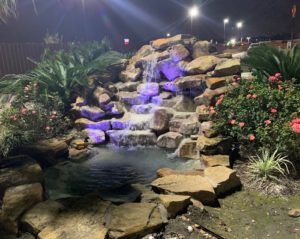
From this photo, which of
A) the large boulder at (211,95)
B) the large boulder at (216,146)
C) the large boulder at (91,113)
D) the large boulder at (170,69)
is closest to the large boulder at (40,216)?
the large boulder at (216,146)

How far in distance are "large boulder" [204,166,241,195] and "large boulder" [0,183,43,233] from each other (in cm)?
245

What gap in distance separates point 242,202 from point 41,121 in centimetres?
499

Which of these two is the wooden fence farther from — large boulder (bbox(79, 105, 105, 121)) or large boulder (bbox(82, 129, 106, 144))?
large boulder (bbox(82, 129, 106, 144))

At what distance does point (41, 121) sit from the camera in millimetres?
6805

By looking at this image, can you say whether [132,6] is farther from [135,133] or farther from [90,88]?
[135,133]

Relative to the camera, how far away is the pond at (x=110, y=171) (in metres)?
4.73

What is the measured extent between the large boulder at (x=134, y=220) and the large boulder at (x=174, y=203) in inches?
5.5

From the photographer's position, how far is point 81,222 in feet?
10.4

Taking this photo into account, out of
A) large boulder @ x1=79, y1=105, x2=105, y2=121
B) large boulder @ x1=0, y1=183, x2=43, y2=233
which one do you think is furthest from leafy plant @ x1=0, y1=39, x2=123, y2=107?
large boulder @ x1=0, y1=183, x2=43, y2=233

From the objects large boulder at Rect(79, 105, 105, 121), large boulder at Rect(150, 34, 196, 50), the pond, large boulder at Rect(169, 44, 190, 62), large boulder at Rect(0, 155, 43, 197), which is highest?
large boulder at Rect(150, 34, 196, 50)

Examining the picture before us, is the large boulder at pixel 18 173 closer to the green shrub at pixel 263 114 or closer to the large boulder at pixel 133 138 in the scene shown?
the large boulder at pixel 133 138

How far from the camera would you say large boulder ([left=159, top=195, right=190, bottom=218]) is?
341 cm

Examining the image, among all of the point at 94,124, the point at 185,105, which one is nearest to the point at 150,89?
the point at 185,105

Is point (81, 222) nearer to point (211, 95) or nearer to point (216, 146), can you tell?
point (216, 146)
